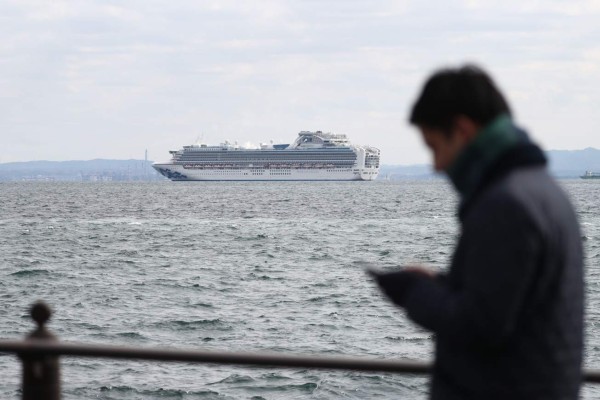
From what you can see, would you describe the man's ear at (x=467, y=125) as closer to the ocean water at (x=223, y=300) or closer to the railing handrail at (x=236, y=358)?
the ocean water at (x=223, y=300)

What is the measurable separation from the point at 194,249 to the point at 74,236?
7.79 meters

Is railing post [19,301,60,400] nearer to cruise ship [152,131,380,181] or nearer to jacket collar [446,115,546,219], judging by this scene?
jacket collar [446,115,546,219]

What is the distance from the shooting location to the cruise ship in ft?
450

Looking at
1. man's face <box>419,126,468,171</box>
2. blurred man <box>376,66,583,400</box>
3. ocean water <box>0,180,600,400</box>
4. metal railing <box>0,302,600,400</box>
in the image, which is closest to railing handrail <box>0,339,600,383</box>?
metal railing <box>0,302,600,400</box>

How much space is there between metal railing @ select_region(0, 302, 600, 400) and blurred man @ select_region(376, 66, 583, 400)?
0.47 metres

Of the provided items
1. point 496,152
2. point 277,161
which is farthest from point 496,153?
point 277,161

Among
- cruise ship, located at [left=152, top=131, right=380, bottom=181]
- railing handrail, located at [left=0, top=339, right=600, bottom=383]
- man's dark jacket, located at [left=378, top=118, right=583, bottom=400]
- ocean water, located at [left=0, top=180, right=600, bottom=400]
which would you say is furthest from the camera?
cruise ship, located at [left=152, top=131, right=380, bottom=181]

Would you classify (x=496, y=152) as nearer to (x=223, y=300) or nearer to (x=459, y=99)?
(x=459, y=99)

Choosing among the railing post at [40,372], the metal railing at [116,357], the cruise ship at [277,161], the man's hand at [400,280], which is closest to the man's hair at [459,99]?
the man's hand at [400,280]

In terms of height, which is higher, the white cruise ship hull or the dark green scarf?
the dark green scarf

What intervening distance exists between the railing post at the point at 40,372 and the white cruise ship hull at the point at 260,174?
442 ft

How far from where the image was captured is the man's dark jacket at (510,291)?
1765 millimetres

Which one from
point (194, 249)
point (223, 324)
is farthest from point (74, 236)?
point (223, 324)

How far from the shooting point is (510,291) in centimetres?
176
